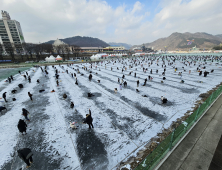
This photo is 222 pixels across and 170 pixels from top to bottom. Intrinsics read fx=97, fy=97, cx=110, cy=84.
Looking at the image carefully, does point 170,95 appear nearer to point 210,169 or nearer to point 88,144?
point 210,169

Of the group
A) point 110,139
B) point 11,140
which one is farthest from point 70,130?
point 11,140

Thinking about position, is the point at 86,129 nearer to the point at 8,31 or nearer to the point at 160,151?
the point at 160,151

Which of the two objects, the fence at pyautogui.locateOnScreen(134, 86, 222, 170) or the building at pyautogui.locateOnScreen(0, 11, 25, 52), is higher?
the building at pyautogui.locateOnScreen(0, 11, 25, 52)

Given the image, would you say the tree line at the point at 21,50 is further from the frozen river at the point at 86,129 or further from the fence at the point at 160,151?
the fence at the point at 160,151

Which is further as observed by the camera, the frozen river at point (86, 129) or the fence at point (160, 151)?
the frozen river at point (86, 129)

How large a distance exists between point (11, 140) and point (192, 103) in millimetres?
15060

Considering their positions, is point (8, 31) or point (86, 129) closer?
point (86, 129)

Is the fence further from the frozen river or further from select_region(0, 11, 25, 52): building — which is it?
select_region(0, 11, 25, 52): building

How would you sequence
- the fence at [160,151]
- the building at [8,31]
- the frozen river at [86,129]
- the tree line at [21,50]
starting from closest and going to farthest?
the fence at [160,151] → the frozen river at [86,129] → the tree line at [21,50] → the building at [8,31]

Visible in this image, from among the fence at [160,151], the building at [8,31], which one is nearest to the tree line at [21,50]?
the building at [8,31]

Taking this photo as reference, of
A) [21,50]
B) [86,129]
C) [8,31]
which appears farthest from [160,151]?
[8,31]

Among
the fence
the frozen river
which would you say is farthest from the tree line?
the fence

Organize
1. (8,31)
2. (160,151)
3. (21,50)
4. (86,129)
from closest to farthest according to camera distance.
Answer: (160,151)
(86,129)
(21,50)
(8,31)

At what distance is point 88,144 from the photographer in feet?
18.9
